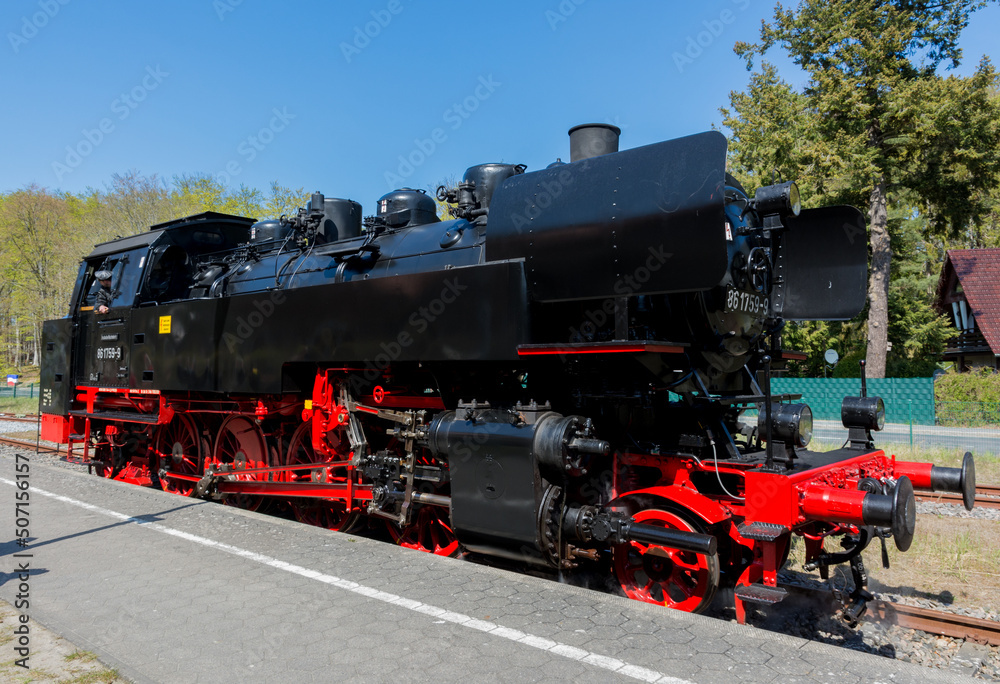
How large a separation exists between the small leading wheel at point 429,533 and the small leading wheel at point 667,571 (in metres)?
1.62

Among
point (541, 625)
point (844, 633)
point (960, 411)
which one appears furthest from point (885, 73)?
point (541, 625)

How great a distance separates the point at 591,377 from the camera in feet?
14.7

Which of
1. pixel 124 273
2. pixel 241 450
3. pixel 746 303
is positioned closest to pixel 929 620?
pixel 746 303

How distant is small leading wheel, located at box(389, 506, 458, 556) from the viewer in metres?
5.57

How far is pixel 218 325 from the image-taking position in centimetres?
687

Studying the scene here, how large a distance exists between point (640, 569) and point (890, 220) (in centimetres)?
2266

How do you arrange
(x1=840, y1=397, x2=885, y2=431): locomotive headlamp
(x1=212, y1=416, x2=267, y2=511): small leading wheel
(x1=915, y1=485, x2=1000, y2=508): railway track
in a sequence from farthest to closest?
(x1=915, y1=485, x2=1000, y2=508): railway track < (x1=212, y1=416, x2=267, y2=511): small leading wheel < (x1=840, y1=397, x2=885, y2=431): locomotive headlamp

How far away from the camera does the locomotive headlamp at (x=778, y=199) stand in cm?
430

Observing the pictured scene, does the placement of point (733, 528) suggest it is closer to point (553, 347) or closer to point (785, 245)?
point (553, 347)

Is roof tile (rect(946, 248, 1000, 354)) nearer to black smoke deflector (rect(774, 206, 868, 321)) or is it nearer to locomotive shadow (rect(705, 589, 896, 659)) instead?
black smoke deflector (rect(774, 206, 868, 321))

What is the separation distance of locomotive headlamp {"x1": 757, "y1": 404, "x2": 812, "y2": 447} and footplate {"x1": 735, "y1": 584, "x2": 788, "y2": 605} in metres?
0.96

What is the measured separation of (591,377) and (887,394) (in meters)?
17.2

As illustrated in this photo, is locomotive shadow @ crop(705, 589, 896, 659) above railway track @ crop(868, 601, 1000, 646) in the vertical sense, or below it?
below

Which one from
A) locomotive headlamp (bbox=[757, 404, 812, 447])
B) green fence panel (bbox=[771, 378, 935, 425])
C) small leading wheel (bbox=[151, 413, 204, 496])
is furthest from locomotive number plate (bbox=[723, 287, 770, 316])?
green fence panel (bbox=[771, 378, 935, 425])
